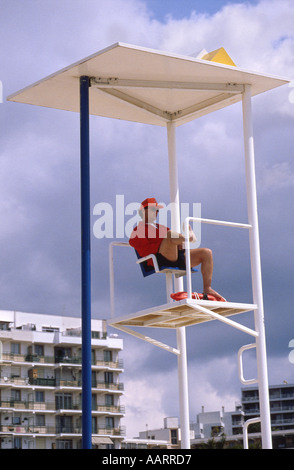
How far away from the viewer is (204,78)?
15.7 m

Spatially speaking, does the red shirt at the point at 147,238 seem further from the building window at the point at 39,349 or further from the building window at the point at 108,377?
the building window at the point at 108,377

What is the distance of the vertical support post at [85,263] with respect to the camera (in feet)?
47.8

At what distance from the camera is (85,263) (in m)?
15.0

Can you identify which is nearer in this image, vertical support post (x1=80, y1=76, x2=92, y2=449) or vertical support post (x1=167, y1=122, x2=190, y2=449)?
vertical support post (x1=80, y1=76, x2=92, y2=449)

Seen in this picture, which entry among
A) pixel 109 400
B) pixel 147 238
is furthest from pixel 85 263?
pixel 109 400

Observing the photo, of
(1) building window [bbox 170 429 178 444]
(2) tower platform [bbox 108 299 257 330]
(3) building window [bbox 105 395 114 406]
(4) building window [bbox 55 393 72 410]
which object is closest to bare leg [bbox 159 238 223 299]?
(2) tower platform [bbox 108 299 257 330]

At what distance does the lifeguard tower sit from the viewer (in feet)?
48.3

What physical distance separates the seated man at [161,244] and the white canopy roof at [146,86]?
1919mm

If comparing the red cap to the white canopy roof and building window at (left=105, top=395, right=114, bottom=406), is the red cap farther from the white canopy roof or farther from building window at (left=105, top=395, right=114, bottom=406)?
building window at (left=105, top=395, right=114, bottom=406)

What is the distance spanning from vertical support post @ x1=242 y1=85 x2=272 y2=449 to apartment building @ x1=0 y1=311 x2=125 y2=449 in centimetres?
12818

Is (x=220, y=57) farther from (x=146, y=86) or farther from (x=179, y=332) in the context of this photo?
(x=179, y=332)

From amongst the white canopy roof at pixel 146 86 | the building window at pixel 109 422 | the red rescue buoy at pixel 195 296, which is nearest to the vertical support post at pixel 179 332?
the white canopy roof at pixel 146 86

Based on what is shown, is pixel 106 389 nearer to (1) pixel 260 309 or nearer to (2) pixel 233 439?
(2) pixel 233 439
